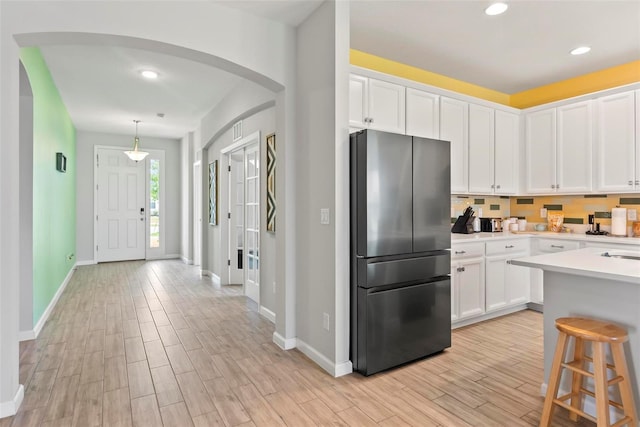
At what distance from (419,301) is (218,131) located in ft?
13.2

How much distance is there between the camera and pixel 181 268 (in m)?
7.09

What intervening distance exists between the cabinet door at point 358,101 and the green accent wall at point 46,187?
271cm

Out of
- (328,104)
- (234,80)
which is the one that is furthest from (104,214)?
(328,104)

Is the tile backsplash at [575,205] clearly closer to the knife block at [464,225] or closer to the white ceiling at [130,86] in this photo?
the knife block at [464,225]

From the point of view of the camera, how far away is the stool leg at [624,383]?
5.76 feet

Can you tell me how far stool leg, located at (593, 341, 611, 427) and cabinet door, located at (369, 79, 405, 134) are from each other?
223 centimetres

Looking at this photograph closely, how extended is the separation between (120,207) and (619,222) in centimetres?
A: 855

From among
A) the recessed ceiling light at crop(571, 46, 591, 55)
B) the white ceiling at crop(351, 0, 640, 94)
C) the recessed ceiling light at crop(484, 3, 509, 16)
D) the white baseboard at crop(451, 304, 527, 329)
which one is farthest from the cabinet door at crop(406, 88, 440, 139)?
the white baseboard at crop(451, 304, 527, 329)

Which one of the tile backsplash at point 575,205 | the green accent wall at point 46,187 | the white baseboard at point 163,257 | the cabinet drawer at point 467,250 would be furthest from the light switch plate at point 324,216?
the white baseboard at point 163,257

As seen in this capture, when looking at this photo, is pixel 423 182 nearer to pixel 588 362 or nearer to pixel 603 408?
pixel 588 362

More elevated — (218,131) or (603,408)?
(218,131)

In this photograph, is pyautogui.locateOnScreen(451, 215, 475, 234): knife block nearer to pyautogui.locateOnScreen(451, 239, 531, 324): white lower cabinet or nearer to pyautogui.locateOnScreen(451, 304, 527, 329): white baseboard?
pyautogui.locateOnScreen(451, 239, 531, 324): white lower cabinet

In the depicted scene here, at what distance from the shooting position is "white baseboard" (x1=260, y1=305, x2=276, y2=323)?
3796 millimetres

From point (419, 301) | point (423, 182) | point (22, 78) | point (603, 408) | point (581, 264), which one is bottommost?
point (603, 408)
